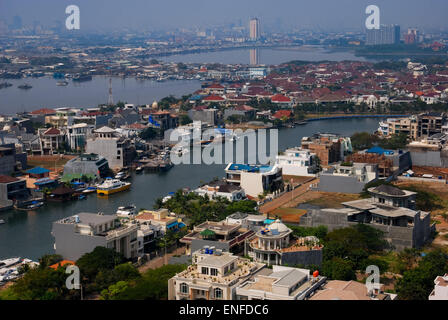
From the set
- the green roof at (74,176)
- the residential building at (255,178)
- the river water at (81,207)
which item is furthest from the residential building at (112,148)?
the residential building at (255,178)

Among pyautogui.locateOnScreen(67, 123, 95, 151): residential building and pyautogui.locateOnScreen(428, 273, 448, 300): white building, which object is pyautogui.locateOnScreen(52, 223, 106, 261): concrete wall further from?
pyautogui.locateOnScreen(67, 123, 95, 151): residential building

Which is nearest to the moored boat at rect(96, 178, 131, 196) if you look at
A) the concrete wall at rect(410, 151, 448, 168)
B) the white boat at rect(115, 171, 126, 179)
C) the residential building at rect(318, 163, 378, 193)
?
the white boat at rect(115, 171, 126, 179)

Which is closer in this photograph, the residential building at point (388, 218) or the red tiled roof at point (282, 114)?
the residential building at point (388, 218)

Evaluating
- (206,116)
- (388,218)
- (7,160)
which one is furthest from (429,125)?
(7,160)

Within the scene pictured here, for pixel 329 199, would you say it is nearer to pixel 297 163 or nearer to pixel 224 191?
pixel 224 191

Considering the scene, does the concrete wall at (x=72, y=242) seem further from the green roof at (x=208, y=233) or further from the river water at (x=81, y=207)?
the green roof at (x=208, y=233)

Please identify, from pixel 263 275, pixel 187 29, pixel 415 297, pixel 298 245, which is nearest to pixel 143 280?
pixel 263 275
